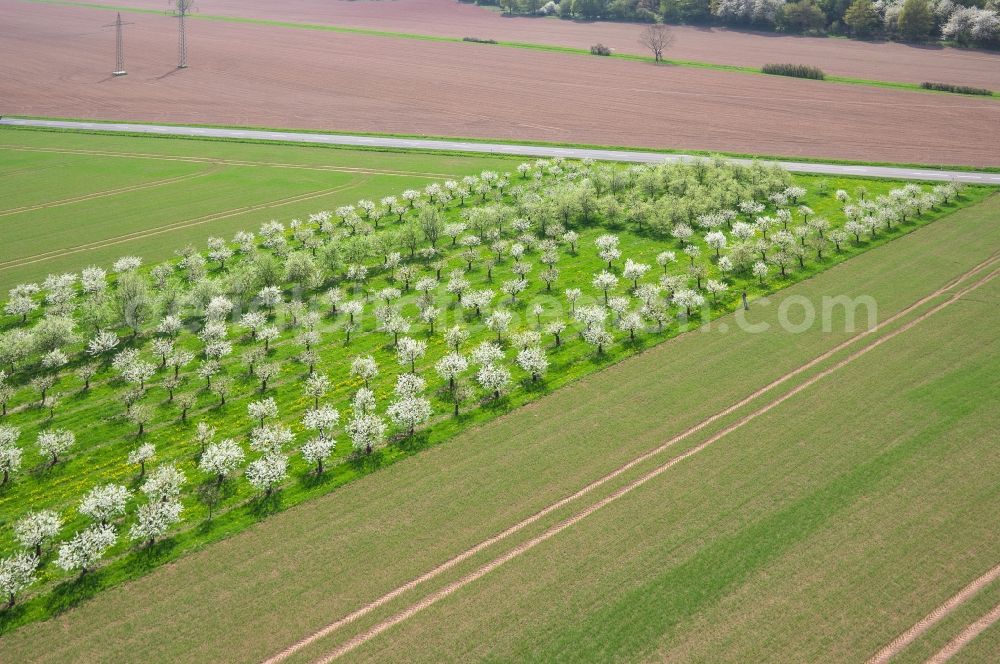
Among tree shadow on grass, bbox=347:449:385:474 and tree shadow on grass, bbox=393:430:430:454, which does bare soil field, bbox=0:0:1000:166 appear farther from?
tree shadow on grass, bbox=347:449:385:474

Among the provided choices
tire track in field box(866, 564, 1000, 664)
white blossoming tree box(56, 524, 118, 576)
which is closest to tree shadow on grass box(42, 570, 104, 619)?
white blossoming tree box(56, 524, 118, 576)

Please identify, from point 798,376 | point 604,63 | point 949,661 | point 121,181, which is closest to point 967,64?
point 604,63

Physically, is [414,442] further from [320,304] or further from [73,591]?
[320,304]

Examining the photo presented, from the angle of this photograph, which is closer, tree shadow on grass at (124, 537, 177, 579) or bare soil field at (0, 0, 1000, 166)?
tree shadow on grass at (124, 537, 177, 579)

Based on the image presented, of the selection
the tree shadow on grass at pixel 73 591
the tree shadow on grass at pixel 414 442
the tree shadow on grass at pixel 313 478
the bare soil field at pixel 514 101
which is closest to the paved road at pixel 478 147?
the bare soil field at pixel 514 101

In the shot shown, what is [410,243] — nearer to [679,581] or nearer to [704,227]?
[704,227]

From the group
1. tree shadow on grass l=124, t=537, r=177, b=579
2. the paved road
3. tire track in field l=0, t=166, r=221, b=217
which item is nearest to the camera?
tree shadow on grass l=124, t=537, r=177, b=579
